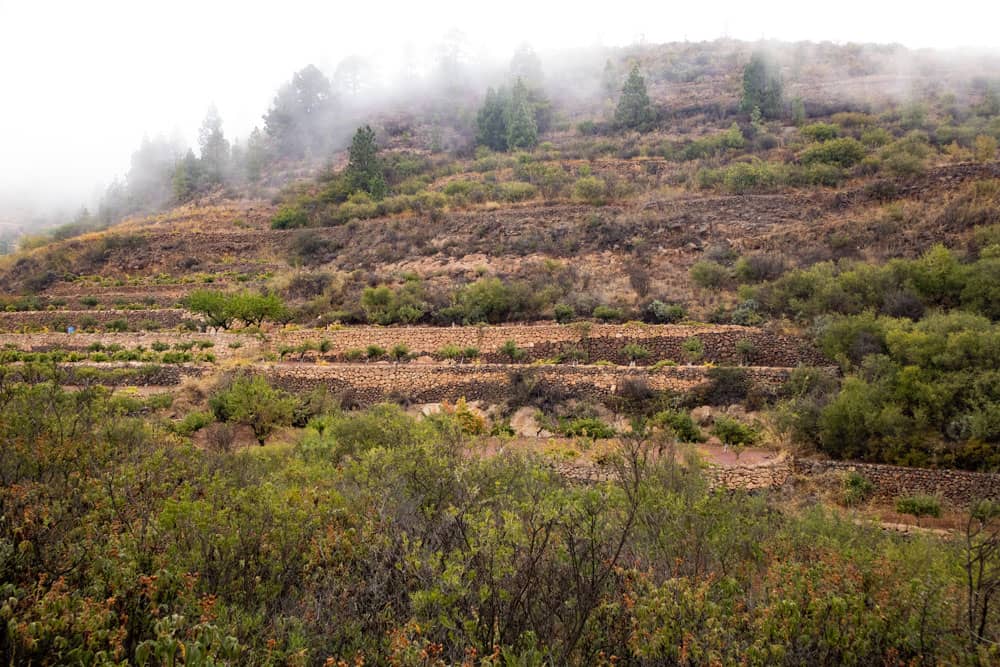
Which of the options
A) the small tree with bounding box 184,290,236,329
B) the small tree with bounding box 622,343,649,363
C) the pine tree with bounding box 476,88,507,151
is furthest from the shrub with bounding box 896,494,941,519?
the pine tree with bounding box 476,88,507,151

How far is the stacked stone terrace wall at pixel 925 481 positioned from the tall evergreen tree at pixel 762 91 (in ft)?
127

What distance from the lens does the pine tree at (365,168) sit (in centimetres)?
4144

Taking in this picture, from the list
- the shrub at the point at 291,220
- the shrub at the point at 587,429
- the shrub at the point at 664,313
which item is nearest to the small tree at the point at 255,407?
the shrub at the point at 587,429

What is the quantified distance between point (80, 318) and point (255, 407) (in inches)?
594

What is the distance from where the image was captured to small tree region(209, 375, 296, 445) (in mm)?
17031

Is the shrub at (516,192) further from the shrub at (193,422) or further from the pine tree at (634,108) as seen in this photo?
the shrub at (193,422)

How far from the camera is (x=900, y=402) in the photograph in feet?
43.4

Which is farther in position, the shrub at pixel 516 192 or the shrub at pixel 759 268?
the shrub at pixel 516 192

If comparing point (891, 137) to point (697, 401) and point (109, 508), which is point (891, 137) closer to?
point (697, 401)

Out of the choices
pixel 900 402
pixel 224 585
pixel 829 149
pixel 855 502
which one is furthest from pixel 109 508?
pixel 829 149

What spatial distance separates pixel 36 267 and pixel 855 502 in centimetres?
4143

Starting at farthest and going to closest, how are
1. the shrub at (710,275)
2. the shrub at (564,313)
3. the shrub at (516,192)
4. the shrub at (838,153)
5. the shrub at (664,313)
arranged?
the shrub at (516,192) → the shrub at (838,153) → the shrub at (710,275) → the shrub at (564,313) → the shrub at (664,313)

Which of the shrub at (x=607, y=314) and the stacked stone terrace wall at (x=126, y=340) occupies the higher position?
the stacked stone terrace wall at (x=126, y=340)

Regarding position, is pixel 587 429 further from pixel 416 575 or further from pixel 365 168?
pixel 365 168
